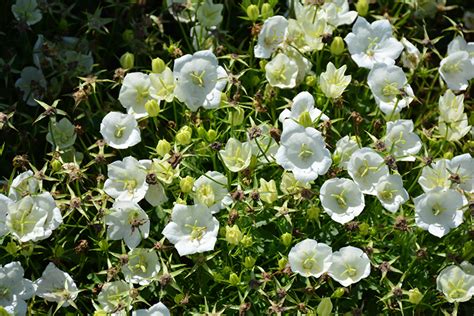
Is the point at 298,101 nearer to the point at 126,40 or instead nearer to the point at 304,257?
the point at 304,257

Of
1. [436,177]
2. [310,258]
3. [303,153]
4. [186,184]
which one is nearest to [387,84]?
[436,177]

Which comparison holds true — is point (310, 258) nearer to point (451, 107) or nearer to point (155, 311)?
point (155, 311)

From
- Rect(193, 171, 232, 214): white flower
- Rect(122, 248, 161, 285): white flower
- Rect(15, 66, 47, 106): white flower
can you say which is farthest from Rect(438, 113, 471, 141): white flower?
Rect(15, 66, 47, 106): white flower

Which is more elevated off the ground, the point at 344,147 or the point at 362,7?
the point at 362,7

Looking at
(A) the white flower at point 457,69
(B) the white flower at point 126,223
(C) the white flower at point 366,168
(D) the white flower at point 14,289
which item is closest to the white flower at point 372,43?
(A) the white flower at point 457,69

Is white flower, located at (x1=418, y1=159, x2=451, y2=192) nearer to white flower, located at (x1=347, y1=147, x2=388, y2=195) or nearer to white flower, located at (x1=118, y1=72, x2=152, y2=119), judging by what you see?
white flower, located at (x1=347, y1=147, x2=388, y2=195)

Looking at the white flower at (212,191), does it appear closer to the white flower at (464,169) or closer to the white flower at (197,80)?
the white flower at (197,80)
